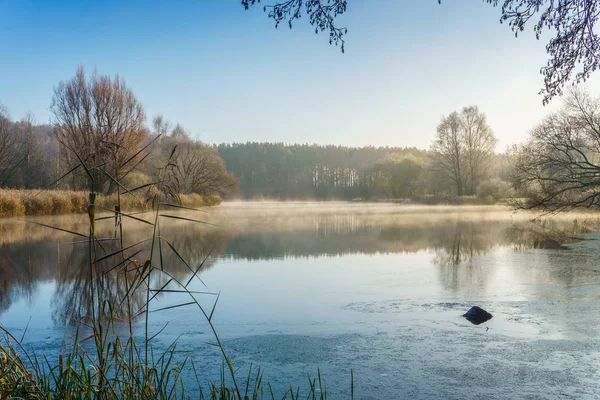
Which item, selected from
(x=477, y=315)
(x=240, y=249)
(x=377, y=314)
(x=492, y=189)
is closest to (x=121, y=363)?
(x=377, y=314)

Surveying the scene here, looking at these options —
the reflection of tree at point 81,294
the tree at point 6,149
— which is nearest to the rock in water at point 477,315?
the reflection of tree at point 81,294

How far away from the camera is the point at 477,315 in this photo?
5387mm

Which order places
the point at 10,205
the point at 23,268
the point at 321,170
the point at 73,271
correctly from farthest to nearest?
the point at 321,170, the point at 10,205, the point at 23,268, the point at 73,271

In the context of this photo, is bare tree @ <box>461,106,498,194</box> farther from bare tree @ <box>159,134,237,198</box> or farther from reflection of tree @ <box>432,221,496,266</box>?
reflection of tree @ <box>432,221,496,266</box>

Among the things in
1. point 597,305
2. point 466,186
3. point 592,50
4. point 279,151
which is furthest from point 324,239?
point 279,151

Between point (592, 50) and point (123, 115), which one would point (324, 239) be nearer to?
point (592, 50)

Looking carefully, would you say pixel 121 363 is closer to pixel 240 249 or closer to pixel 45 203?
pixel 240 249

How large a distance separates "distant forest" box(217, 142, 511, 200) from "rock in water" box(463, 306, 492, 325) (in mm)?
47551

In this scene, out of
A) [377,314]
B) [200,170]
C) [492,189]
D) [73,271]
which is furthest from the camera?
[200,170]

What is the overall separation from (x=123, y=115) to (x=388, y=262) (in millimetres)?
21455

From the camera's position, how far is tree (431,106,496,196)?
1437 inches

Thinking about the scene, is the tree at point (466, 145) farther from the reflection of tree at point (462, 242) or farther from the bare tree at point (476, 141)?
the reflection of tree at point (462, 242)

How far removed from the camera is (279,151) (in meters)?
96.8

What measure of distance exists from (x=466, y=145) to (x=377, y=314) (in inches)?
1329
